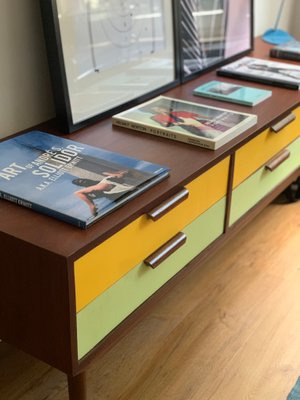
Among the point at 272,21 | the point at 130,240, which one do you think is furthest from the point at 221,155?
the point at 272,21

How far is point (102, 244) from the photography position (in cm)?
97

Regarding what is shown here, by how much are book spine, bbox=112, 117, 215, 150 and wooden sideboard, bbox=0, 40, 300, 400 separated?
0.01 meters

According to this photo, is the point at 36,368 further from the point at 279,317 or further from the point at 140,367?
the point at 279,317

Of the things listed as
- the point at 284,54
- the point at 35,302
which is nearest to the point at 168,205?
the point at 35,302

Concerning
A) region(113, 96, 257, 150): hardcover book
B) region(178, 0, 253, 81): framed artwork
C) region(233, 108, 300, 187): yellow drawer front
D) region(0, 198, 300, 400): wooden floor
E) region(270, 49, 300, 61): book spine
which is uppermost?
region(178, 0, 253, 81): framed artwork

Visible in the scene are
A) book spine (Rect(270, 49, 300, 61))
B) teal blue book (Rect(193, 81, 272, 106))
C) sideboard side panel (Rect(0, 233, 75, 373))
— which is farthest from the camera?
book spine (Rect(270, 49, 300, 61))

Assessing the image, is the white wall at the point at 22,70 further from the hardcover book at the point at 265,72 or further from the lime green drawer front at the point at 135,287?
the hardcover book at the point at 265,72

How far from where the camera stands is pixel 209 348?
1428 mm

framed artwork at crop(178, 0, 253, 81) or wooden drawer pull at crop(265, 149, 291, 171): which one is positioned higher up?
framed artwork at crop(178, 0, 253, 81)

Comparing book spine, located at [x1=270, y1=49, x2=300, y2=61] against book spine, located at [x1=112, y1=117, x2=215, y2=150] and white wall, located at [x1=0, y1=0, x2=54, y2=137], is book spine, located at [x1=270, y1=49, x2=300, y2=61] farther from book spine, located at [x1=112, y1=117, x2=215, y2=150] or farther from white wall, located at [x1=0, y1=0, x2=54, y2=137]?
white wall, located at [x1=0, y1=0, x2=54, y2=137]

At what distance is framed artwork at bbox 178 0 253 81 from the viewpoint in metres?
1.64

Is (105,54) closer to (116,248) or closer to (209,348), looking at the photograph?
(116,248)

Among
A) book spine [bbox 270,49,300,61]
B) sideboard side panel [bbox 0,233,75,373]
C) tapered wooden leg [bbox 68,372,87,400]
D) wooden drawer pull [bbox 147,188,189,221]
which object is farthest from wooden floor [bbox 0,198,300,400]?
book spine [bbox 270,49,300,61]

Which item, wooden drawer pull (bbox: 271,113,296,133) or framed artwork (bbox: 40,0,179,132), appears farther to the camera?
wooden drawer pull (bbox: 271,113,296,133)
